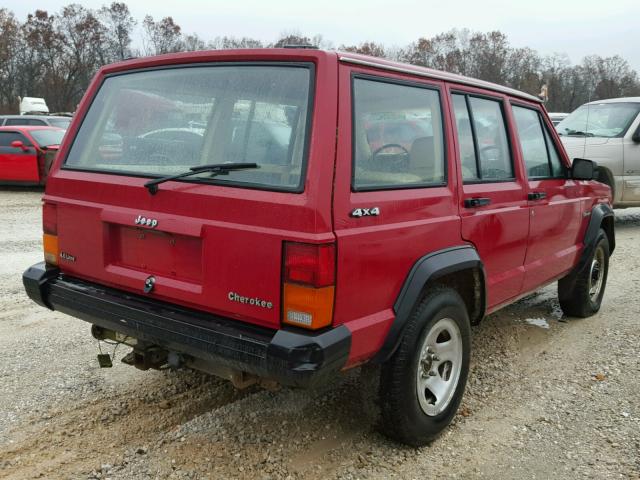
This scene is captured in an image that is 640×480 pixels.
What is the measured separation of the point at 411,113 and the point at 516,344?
8.11ft

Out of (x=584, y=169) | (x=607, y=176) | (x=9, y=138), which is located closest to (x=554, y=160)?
(x=584, y=169)

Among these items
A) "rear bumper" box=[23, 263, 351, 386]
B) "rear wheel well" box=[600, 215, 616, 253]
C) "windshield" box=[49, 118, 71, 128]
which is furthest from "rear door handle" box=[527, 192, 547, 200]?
"windshield" box=[49, 118, 71, 128]

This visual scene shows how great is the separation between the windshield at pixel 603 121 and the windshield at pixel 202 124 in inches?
316

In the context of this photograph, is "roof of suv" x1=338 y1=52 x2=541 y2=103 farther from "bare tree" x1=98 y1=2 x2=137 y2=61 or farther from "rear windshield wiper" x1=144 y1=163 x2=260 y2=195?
"bare tree" x1=98 y1=2 x2=137 y2=61

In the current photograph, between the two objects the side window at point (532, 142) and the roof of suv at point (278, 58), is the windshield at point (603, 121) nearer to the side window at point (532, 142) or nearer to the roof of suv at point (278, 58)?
the side window at point (532, 142)

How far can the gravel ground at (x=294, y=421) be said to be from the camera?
2.93 metres

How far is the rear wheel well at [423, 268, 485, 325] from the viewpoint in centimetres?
331

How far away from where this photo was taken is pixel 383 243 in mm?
2676

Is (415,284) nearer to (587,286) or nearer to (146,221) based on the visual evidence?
(146,221)

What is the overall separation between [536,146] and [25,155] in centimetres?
1196

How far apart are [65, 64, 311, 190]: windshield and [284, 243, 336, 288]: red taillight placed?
280mm

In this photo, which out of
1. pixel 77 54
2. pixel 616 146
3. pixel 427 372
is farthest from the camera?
pixel 77 54

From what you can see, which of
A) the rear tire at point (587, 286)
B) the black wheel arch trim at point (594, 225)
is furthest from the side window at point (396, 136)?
the rear tire at point (587, 286)

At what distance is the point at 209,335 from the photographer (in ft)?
8.46
